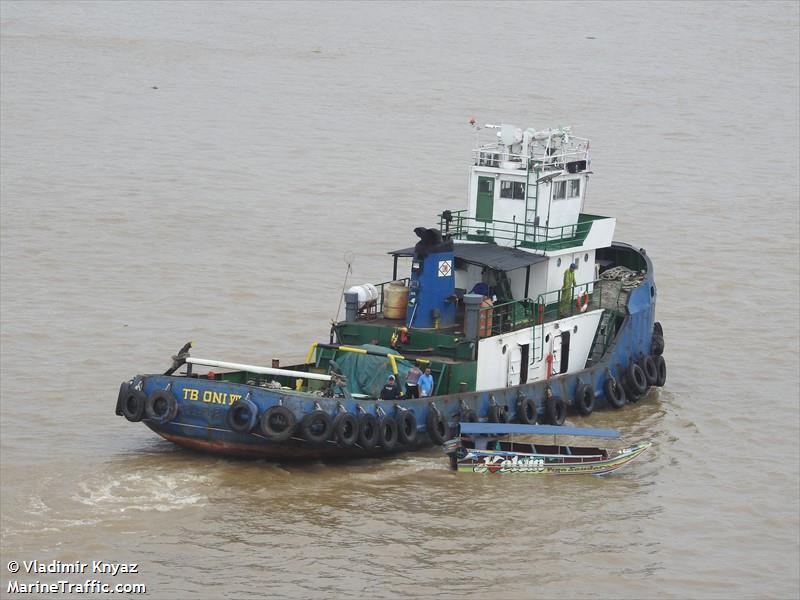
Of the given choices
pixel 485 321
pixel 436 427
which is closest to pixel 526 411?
pixel 485 321

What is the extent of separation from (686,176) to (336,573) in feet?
95.9

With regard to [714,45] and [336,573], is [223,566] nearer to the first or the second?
[336,573]

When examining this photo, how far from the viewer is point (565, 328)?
76.2 ft

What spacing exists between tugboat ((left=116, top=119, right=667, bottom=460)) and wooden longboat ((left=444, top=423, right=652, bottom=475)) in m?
0.44

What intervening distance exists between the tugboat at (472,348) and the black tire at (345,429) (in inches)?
0.8

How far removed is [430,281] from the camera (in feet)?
71.7

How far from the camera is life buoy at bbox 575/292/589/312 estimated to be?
2377 centimetres

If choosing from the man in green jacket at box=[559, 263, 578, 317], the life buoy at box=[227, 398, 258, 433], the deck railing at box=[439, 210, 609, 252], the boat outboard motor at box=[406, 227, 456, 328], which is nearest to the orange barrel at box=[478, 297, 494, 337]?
the boat outboard motor at box=[406, 227, 456, 328]

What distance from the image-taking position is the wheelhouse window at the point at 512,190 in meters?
23.5

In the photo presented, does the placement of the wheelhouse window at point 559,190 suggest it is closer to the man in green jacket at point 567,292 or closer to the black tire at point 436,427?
the man in green jacket at point 567,292

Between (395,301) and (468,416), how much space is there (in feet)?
8.35

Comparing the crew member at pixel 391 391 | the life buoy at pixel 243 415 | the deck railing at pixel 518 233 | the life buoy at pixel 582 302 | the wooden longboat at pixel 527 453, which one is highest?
the deck railing at pixel 518 233

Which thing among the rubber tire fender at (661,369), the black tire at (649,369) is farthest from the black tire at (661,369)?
the black tire at (649,369)

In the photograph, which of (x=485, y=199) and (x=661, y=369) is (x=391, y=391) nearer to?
(x=485, y=199)
